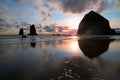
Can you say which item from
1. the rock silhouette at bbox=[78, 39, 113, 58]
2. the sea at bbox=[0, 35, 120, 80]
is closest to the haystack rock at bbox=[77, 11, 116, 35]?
the rock silhouette at bbox=[78, 39, 113, 58]

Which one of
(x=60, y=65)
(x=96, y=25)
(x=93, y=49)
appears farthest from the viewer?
(x=96, y=25)

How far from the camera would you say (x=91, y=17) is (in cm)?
18975

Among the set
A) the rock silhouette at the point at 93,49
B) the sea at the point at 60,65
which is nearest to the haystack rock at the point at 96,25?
the rock silhouette at the point at 93,49

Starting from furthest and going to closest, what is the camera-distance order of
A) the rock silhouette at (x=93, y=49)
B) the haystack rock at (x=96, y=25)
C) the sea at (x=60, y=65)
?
the haystack rock at (x=96, y=25)
the rock silhouette at (x=93, y=49)
the sea at (x=60, y=65)

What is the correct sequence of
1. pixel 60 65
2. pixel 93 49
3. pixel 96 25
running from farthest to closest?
1. pixel 96 25
2. pixel 93 49
3. pixel 60 65

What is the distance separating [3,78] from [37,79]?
194 centimetres

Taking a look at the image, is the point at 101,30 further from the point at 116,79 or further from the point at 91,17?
the point at 116,79

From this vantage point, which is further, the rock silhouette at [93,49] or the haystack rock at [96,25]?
the haystack rock at [96,25]

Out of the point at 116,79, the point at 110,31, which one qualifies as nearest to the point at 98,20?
the point at 110,31

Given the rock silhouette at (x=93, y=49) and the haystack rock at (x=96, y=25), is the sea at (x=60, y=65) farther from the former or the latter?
the haystack rock at (x=96, y=25)

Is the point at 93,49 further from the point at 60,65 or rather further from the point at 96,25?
the point at 96,25

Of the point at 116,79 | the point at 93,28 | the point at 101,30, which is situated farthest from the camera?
the point at 93,28

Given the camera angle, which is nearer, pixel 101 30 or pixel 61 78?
pixel 61 78

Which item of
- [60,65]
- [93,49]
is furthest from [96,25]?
[60,65]
